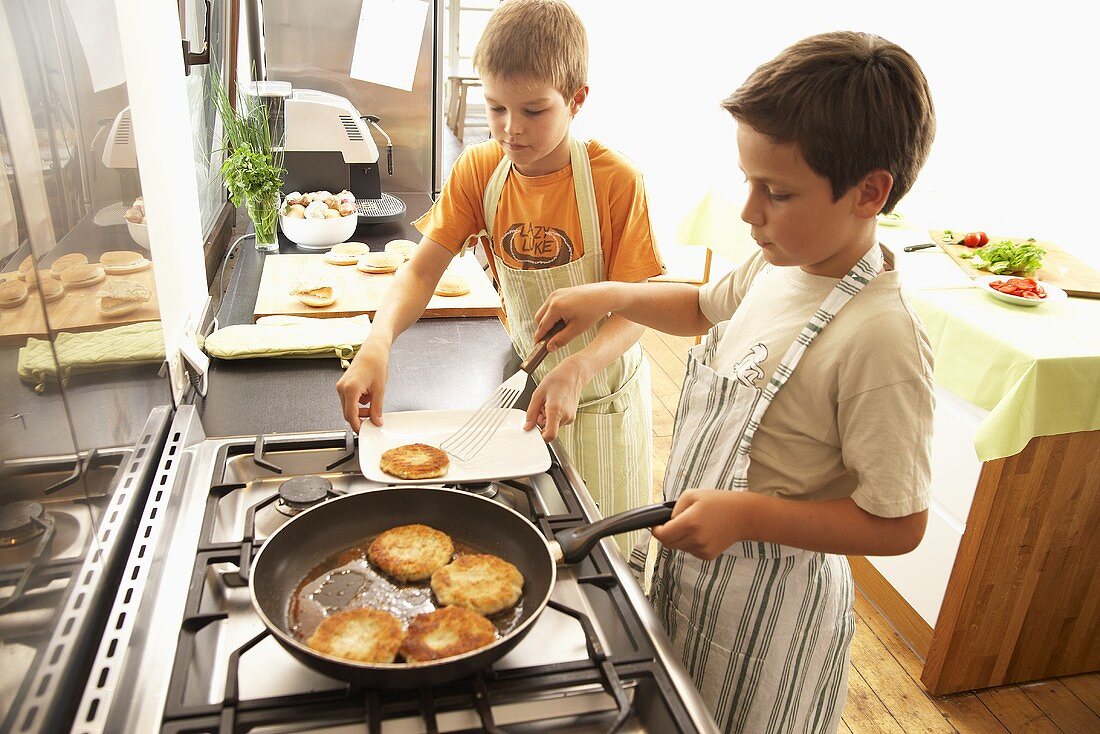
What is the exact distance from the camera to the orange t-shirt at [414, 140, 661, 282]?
133 centimetres

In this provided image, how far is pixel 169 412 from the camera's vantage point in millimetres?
1147

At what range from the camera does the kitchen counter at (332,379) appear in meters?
1.22

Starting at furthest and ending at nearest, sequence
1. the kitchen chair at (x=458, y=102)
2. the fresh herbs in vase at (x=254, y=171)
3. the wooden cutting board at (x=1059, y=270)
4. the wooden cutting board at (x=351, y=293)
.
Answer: the kitchen chair at (x=458, y=102) < the wooden cutting board at (x=1059, y=270) < the fresh herbs in vase at (x=254, y=171) < the wooden cutting board at (x=351, y=293)

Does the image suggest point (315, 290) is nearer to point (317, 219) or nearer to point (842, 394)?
point (317, 219)

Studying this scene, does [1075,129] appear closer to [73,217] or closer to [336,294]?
[336,294]

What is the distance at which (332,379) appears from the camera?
137 cm

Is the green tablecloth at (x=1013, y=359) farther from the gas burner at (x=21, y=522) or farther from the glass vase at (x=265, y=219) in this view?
the gas burner at (x=21, y=522)

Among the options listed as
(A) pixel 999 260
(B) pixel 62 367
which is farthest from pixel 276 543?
(A) pixel 999 260

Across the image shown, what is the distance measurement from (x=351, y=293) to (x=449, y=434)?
0.72 meters

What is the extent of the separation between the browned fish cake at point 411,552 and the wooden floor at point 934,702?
1387 millimetres

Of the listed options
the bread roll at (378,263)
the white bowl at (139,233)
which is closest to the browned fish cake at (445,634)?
the white bowl at (139,233)

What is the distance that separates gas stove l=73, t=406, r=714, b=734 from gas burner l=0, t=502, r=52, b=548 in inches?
5.5

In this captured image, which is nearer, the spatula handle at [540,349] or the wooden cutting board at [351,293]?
the spatula handle at [540,349]

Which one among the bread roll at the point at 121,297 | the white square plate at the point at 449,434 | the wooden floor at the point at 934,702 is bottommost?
the wooden floor at the point at 934,702
